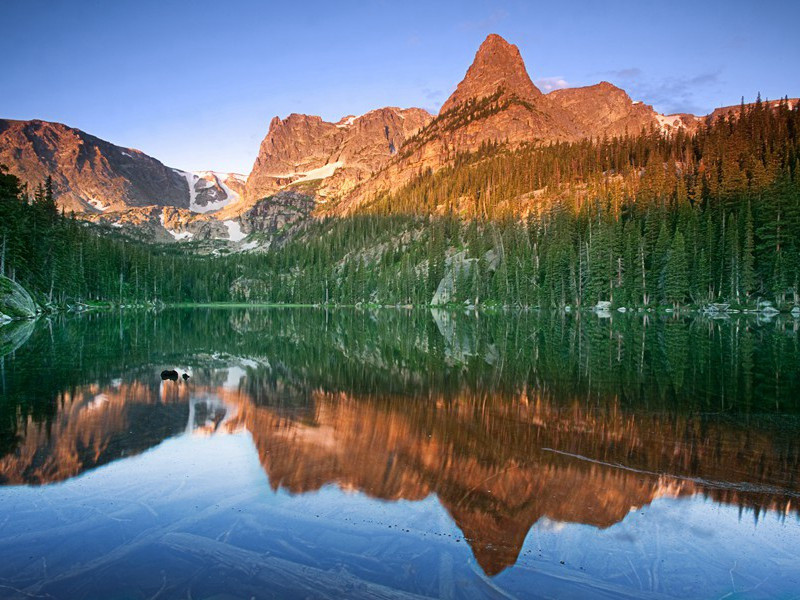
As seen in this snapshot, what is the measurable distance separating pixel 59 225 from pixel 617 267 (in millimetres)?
98530

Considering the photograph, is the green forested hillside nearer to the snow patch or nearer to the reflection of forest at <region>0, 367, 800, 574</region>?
the snow patch

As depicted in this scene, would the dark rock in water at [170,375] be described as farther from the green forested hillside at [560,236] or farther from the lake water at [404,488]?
the green forested hillside at [560,236]

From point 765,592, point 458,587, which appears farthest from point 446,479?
point 765,592

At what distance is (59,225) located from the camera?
283 feet

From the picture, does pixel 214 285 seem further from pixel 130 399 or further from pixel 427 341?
pixel 130 399

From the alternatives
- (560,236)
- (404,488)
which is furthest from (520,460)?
(560,236)

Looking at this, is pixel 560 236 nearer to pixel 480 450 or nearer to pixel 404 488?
pixel 480 450

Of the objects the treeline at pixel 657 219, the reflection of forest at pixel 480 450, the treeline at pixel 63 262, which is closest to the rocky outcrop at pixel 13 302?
the treeline at pixel 63 262

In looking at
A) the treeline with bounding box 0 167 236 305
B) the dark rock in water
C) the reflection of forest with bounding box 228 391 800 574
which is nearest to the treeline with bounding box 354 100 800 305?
the reflection of forest with bounding box 228 391 800 574

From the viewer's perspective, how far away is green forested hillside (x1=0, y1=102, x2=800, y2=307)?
69875 millimetres

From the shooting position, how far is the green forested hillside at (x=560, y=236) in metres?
69.9

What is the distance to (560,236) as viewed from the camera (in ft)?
314

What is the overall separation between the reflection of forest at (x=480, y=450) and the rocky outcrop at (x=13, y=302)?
49.5 meters

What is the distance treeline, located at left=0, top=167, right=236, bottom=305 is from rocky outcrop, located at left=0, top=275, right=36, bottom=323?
3.37 metres
